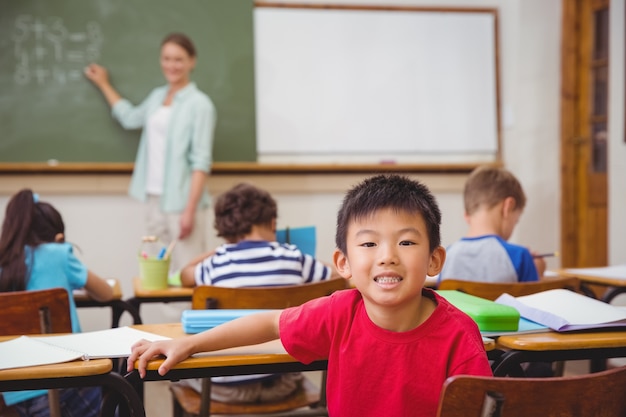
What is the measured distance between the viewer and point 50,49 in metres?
4.68

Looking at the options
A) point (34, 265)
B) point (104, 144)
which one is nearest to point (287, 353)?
point (34, 265)

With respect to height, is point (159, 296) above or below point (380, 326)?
below

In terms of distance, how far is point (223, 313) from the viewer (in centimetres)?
166

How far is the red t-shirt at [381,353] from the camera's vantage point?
1333mm

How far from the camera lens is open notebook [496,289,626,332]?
1683 millimetres

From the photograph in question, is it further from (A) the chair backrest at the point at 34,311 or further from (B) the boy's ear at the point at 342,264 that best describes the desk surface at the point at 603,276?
(A) the chair backrest at the point at 34,311

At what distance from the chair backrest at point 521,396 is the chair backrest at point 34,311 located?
124cm

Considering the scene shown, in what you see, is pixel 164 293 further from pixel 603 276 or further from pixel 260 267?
pixel 603 276

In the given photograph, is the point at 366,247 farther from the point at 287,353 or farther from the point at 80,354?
the point at 80,354

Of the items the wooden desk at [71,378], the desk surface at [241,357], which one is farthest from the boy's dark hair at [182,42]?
the wooden desk at [71,378]

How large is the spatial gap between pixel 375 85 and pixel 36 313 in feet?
12.1

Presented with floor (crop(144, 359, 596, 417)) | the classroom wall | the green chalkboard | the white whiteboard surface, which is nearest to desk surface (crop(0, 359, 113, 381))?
floor (crop(144, 359, 596, 417))

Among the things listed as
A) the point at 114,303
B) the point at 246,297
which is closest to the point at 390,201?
the point at 246,297

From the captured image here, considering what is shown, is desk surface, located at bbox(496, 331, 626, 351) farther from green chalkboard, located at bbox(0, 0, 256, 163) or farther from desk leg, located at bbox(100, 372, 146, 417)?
green chalkboard, located at bbox(0, 0, 256, 163)
